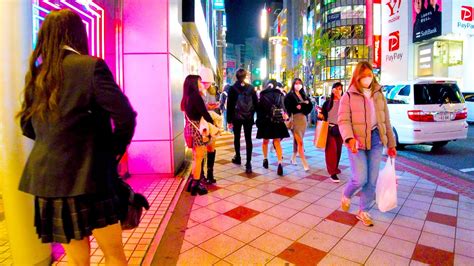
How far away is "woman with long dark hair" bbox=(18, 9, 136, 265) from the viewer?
152 cm

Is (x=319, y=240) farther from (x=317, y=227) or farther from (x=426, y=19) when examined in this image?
(x=426, y=19)

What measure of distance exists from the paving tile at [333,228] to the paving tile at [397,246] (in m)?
0.39

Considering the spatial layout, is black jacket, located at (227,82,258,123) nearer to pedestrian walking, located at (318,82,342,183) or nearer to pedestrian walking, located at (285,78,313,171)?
pedestrian walking, located at (285,78,313,171)

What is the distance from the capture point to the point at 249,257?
3020mm

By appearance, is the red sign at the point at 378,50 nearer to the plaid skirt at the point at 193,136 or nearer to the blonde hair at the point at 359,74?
the blonde hair at the point at 359,74

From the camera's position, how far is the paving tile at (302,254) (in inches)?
116

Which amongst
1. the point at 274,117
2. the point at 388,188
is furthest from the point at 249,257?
the point at 274,117

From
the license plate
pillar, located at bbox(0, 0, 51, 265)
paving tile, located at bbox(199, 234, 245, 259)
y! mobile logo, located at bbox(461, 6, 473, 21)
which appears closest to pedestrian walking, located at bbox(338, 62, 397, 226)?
paving tile, located at bbox(199, 234, 245, 259)

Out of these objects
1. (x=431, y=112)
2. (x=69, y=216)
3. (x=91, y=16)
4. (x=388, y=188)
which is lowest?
(x=388, y=188)

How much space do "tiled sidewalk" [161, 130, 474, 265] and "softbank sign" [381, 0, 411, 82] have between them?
656 inches

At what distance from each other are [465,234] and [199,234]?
9.44 ft

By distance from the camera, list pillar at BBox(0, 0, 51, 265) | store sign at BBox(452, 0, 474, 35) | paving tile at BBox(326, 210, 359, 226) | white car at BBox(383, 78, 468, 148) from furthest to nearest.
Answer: store sign at BBox(452, 0, 474, 35)
white car at BBox(383, 78, 468, 148)
paving tile at BBox(326, 210, 359, 226)
pillar at BBox(0, 0, 51, 265)

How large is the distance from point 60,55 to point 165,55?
4272 millimetres

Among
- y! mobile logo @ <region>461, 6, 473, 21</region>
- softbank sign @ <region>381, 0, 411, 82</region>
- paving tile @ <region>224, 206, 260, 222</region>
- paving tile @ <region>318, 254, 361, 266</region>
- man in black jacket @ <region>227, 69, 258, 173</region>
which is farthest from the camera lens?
softbank sign @ <region>381, 0, 411, 82</region>
